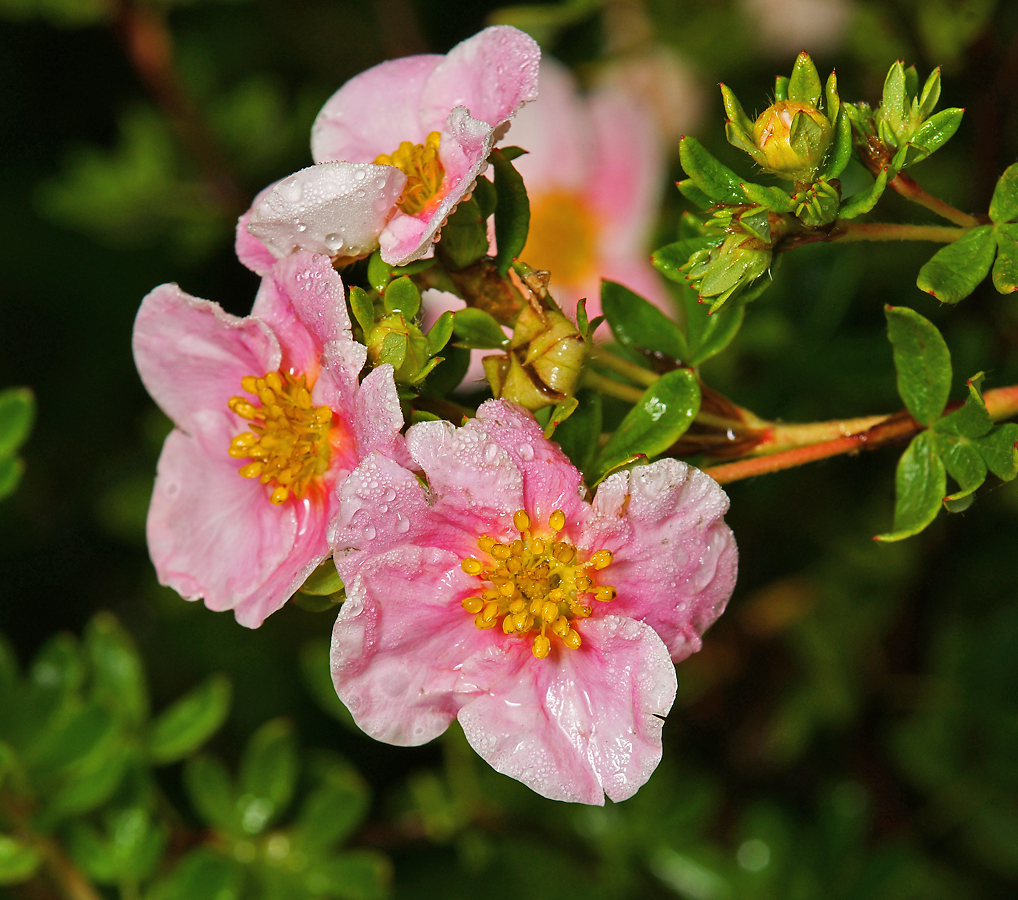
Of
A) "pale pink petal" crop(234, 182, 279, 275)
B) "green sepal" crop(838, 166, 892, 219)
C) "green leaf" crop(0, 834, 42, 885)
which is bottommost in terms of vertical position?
"green leaf" crop(0, 834, 42, 885)

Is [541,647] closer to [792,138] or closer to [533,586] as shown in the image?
[533,586]

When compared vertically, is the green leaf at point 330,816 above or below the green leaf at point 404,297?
below

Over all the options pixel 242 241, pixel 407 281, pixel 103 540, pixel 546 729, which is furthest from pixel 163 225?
pixel 546 729

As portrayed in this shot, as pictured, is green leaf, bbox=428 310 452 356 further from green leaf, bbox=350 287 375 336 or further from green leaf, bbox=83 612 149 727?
green leaf, bbox=83 612 149 727

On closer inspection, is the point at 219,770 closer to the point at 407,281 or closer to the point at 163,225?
the point at 407,281

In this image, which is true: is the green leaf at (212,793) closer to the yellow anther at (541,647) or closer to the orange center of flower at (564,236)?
the yellow anther at (541,647)

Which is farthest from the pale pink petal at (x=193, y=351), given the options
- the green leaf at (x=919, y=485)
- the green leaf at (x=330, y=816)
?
the green leaf at (x=330, y=816)

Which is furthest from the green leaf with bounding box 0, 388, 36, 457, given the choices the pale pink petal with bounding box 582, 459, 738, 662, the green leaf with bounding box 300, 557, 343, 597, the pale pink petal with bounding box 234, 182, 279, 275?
the pale pink petal with bounding box 582, 459, 738, 662
